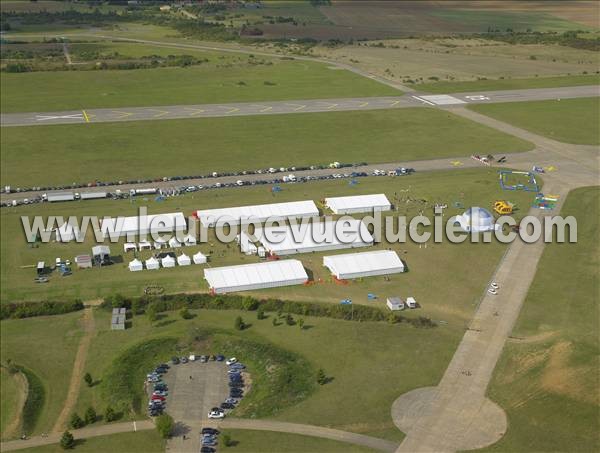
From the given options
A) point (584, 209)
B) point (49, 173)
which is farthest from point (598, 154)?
point (49, 173)

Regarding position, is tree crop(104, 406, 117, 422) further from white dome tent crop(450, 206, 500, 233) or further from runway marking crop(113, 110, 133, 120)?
runway marking crop(113, 110, 133, 120)

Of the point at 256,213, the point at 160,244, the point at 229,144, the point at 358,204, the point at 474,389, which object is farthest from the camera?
the point at 229,144

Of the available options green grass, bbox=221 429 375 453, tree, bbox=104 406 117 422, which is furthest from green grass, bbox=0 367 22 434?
green grass, bbox=221 429 375 453

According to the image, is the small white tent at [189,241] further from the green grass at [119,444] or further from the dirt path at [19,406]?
the green grass at [119,444]

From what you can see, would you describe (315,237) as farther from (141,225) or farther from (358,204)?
(141,225)

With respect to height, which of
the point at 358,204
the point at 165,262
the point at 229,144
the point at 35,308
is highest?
the point at 229,144

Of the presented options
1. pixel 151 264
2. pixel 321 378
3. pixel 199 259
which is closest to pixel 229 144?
pixel 199 259

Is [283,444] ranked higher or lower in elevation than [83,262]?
lower
